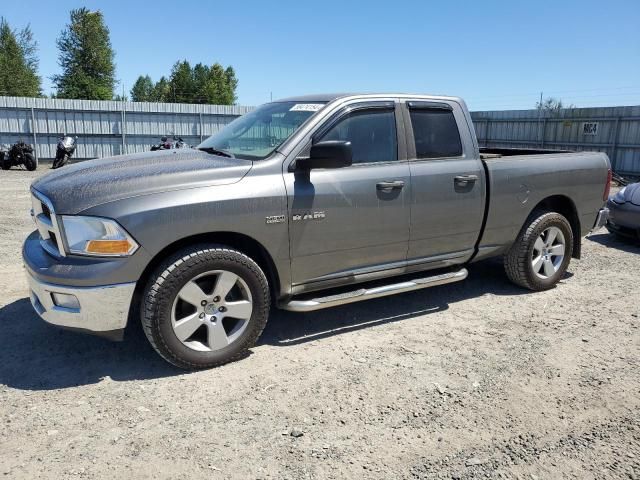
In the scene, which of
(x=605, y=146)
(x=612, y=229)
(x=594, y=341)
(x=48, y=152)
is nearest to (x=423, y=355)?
(x=594, y=341)

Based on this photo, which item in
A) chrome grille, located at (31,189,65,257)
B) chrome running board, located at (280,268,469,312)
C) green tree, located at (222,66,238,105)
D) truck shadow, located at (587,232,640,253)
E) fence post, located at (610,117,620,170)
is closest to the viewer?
chrome grille, located at (31,189,65,257)

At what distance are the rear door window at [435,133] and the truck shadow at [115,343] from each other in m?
1.48

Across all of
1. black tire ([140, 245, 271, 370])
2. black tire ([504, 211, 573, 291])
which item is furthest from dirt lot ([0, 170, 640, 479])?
black tire ([504, 211, 573, 291])

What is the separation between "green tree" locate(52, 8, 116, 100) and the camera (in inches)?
2131

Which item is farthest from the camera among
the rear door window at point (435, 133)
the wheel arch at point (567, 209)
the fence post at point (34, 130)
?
the fence post at point (34, 130)

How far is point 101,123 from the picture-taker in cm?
2333

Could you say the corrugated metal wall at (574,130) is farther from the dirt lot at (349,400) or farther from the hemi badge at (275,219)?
the hemi badge at (275,219)

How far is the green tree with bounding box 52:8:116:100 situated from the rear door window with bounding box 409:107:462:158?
55673 mm

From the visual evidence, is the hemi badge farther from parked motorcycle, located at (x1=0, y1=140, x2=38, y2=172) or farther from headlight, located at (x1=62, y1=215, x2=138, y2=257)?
parked motorcycle, located at (x1=0, y1=140, x2=38, y2=172)

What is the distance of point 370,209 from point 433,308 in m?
1.42

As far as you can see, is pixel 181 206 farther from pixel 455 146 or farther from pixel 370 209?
pixel 455 146

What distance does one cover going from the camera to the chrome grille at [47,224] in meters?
3.38

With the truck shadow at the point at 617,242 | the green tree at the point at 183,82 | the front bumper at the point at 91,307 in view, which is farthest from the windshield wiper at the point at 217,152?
the green tree at the point at 183,82

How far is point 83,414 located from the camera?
10.4ft
